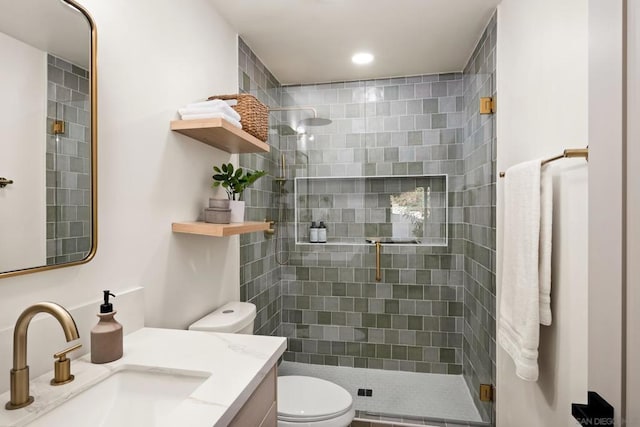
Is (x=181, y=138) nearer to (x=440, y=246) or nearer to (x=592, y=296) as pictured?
(x=592, y=296)

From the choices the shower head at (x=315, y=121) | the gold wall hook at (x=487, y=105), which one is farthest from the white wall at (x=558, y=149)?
the shower head at (x=315, y=121)

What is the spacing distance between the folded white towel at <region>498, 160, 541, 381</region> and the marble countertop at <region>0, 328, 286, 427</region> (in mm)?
913

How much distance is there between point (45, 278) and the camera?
1.02 metres

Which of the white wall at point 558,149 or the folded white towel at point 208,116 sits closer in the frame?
the white wall at point 558,149

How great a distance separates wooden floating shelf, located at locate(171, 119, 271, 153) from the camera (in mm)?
1516

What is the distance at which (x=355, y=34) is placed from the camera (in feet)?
7.42

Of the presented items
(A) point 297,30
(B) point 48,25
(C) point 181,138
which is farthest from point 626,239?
(A) point 297,30

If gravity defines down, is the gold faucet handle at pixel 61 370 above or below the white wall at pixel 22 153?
below

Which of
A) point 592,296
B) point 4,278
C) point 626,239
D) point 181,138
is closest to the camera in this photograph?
point 626,239

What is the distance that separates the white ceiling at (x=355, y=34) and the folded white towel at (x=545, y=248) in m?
1.22

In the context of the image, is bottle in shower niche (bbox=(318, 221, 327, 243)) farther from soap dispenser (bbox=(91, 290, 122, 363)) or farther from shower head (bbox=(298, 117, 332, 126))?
soap dispenser (bbox=(91, 290, 122, 363))

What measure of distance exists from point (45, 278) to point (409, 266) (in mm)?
2218

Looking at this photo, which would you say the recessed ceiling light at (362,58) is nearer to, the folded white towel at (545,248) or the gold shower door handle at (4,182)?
the folded white towel at (545,248)

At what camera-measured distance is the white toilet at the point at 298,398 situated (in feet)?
5.61
